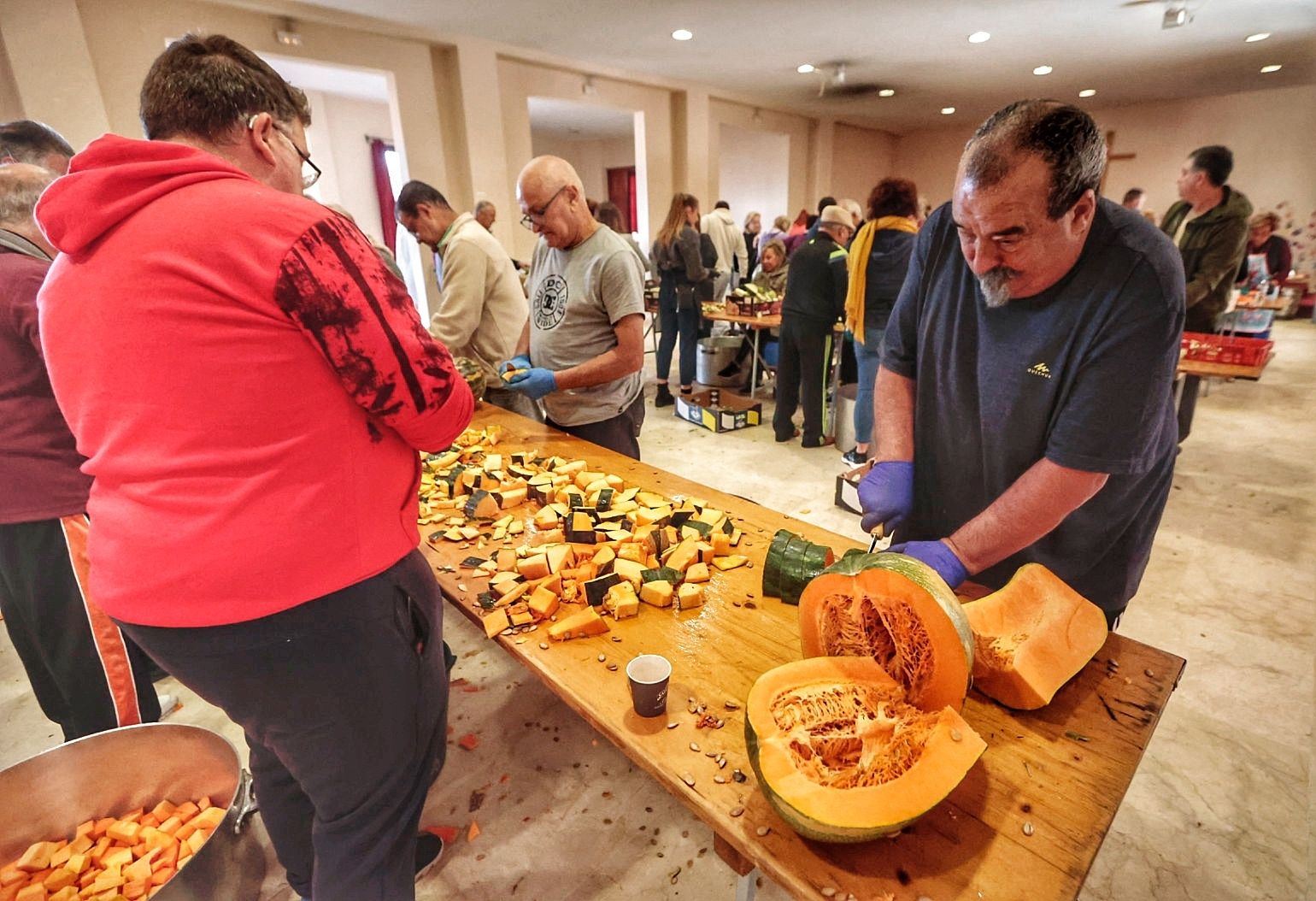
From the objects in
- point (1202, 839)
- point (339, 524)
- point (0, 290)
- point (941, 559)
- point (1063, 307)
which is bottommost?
point (1202, 839)

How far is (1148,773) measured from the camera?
6.88 ft

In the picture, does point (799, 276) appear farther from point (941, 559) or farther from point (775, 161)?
point (775, 161)

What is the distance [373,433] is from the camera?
1.10m

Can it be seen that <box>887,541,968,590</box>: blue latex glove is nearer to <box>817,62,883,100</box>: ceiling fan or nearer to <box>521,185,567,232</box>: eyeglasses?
<box>521,185,567,232</box>: eyeglasses

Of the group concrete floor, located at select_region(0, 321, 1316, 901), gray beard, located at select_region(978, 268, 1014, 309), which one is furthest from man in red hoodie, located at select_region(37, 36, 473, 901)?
gray beard, located at select_region(978, 268, 1014, 309)

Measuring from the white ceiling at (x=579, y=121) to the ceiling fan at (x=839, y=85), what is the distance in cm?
305

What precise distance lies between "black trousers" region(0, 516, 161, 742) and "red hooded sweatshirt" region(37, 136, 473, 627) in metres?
1.10

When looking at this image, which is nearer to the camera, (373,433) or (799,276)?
(373,433)

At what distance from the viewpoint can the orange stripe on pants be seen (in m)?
1.84

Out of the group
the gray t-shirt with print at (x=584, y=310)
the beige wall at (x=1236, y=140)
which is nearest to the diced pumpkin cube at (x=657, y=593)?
the gray t-shirt with print at (x=584, y=310)

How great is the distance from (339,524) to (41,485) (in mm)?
1409

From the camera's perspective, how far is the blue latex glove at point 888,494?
1.66 meters

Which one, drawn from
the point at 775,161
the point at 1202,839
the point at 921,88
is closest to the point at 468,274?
the point at 1202,839

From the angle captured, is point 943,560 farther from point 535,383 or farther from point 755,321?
point 755,321
